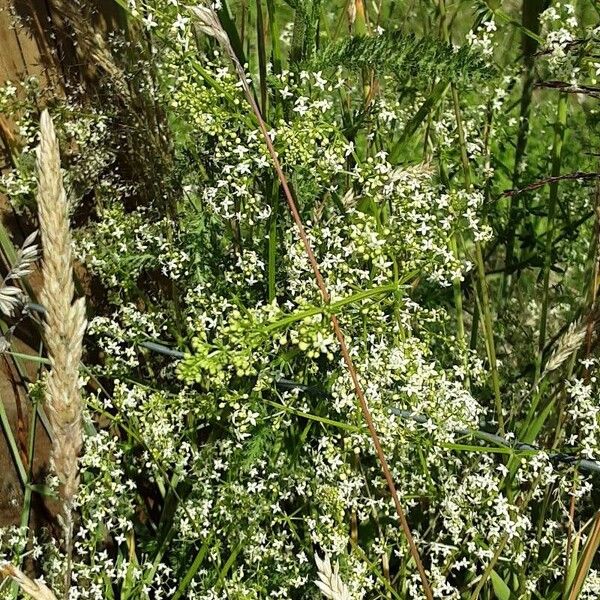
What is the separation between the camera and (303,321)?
1582 mm

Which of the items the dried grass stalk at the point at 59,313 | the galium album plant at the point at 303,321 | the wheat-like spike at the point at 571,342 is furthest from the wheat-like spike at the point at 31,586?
the wheat-like spike at the point at 571,342

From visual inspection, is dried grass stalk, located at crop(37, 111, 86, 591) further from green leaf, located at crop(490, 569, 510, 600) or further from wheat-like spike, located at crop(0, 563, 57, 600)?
green leaf, located at crop(490, 569, 510, 600)

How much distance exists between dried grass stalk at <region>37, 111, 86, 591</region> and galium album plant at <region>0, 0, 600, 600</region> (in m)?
0.39

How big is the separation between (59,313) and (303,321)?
1.80 feet

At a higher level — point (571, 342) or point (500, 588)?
point (571, 342)

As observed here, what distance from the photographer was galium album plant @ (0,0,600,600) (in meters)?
1.78

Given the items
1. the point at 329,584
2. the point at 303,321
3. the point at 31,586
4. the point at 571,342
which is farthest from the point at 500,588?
the point at 31,586

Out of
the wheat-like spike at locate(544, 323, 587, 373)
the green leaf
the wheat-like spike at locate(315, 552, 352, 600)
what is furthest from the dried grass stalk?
the green leaf

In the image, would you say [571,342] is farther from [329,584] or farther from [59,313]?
[59,313]

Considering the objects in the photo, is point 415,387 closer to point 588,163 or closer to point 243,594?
point 243,594

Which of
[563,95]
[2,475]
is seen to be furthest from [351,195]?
[2,475]

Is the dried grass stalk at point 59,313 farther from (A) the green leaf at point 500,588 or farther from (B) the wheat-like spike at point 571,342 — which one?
(A) the green leaf at point 500,588

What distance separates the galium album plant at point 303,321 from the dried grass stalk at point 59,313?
0.39 meters

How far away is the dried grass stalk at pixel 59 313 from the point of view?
1117 millimetres
